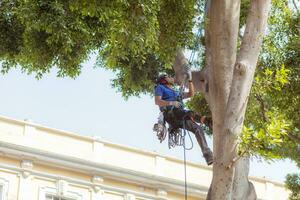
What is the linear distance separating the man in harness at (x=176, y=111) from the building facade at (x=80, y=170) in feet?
47.0

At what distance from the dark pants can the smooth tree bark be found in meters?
0.40

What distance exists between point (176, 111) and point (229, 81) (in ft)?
3.79

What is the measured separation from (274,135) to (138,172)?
1861 centimetres

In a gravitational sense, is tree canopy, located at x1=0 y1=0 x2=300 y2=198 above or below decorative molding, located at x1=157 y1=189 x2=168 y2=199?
below

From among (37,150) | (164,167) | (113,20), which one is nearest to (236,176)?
(113,20)

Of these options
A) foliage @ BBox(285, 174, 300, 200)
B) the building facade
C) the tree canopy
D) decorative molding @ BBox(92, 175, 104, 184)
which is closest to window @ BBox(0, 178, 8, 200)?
the building facade

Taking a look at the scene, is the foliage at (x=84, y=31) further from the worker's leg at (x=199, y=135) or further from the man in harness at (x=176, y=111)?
the worker's leg at (x=199, y=135)

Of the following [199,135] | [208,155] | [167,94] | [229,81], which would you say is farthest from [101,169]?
[229,81]

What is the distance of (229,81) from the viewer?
9297 mm

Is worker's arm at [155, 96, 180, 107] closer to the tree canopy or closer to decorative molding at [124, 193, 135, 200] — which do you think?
the tree canopy

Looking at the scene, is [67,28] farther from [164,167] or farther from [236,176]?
[164,167]

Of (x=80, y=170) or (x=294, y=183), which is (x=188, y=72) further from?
(x=80, y=170)

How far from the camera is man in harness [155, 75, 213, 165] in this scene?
1004cm

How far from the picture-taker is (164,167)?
27.6 m
